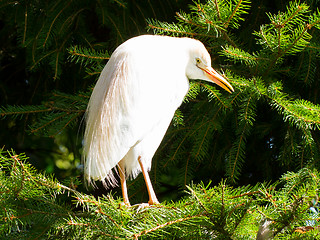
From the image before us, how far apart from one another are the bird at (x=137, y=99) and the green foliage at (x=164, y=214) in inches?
16.2

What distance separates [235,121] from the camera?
2230 mm

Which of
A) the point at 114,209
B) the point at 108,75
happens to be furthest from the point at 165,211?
the point at 108,75

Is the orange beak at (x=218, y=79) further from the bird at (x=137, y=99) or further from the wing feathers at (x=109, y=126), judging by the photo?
the wing feathers at (x=109, y=126)

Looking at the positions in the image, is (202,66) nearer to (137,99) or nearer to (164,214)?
(137,99)

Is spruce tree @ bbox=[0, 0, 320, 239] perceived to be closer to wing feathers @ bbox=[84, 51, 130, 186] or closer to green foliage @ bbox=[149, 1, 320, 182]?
green foliage @ bbox=[149, 1, 320, 182]

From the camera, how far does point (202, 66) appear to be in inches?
80.3

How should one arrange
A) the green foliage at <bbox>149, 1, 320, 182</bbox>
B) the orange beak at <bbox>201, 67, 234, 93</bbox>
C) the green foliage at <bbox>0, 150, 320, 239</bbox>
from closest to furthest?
the green foliage at <bbox>0, 150, 320, 239</bbox>
the green foliage at <bbox>149, 1, 320, 182</bbox>
the orange beak at <bbox>201, 67, 234, 93</bbox>

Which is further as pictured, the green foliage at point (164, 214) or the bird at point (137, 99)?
the bird at point (137, 99)

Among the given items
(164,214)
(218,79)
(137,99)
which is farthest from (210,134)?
(164,214)

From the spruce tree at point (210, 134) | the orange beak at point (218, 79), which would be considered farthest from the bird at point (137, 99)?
the spruce tree at point (210, 134)

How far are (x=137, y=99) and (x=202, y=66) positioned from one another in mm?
363

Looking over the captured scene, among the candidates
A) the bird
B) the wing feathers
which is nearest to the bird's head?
the bird

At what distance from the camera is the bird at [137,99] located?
187 centimetres

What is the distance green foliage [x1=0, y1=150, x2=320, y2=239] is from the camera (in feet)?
4.16
